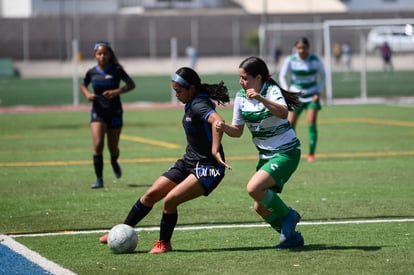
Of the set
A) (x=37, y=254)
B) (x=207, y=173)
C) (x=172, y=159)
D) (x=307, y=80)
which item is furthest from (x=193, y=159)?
(x=172, y=159)

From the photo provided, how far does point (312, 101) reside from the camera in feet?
62.5

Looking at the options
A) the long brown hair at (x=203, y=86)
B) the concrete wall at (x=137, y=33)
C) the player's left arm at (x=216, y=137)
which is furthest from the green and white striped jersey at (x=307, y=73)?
the concrete wall at (x=137, y=33)

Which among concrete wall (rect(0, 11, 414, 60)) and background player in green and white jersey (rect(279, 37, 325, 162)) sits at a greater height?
concrete wall (rect(0, 11, 414, 60))

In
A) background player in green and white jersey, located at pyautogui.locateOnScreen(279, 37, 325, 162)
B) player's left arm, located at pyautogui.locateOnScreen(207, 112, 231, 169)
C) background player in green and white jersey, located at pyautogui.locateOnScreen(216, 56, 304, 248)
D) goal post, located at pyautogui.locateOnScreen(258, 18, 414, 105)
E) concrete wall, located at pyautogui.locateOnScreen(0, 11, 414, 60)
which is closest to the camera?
player's left arm, located at pyautogui.locateOnScreen(207, 112, 231, 169)

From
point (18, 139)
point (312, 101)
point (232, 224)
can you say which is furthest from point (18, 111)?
point (232, 224)

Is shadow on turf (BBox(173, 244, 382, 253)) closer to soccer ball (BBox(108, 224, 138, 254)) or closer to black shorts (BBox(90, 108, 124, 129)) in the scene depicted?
soccer ball (BBox(108, 224, 138, 254))

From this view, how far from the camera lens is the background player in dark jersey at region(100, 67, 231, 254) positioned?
9719 mm

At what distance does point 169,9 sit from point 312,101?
64552 mm

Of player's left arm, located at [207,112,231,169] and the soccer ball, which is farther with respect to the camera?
the soccer ball

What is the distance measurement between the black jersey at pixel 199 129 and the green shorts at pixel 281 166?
50 cm

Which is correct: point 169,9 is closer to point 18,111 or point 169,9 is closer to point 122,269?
point 18,111

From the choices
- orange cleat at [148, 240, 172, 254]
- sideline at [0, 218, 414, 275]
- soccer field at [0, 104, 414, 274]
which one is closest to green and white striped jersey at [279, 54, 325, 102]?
soccer field at [0, 104, 414, 274]

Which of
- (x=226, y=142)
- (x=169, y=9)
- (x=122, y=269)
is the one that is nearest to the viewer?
(x=122, y=269)

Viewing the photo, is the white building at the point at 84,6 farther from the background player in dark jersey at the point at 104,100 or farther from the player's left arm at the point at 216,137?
the player's left arm at the point at 216,137
